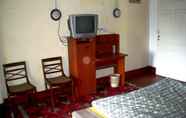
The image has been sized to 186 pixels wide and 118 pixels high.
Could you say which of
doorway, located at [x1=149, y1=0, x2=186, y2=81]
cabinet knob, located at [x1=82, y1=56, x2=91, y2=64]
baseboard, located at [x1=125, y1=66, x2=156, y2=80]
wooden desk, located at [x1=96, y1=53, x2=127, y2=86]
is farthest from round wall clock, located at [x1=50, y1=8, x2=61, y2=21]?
doorway, located at [x1=149, y1=0, x2=186, y2=81]

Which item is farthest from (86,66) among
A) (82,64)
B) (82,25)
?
(82,25)

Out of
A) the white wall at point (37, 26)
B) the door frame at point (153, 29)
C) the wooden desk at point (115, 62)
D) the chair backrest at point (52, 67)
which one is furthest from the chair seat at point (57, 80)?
the door frame at point (153, 29)

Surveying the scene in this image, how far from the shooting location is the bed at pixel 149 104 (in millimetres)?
1912

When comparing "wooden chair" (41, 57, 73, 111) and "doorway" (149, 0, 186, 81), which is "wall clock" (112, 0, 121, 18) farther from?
"wooden chair" (41, 57, 73, 111)

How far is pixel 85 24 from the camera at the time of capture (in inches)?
151

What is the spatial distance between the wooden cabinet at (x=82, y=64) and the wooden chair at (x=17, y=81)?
2.65 ft

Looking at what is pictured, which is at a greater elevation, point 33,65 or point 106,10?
point 106,10

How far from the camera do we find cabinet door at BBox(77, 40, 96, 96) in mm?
3863

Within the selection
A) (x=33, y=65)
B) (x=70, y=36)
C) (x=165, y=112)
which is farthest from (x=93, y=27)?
(x=165, y=112)

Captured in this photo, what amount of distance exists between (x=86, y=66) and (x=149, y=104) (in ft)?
6.54

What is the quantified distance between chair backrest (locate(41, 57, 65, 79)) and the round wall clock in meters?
0.71

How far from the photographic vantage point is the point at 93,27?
3893 mm

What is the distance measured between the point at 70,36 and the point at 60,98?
1129mm

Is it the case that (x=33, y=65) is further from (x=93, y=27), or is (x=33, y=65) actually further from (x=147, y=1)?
(x=147, y=1)
